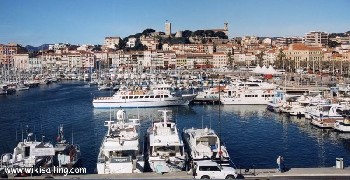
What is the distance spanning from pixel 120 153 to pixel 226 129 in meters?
4.95

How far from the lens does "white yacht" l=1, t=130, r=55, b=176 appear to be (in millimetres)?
6347

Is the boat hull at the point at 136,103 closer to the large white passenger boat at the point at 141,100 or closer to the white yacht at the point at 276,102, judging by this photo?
the large white passenger boat at the point at 141,100

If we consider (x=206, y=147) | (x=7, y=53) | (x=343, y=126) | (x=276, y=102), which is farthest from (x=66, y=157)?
(x=7, y=53)

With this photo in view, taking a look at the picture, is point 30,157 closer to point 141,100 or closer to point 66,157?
point 66,157

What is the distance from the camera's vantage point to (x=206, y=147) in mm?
6848

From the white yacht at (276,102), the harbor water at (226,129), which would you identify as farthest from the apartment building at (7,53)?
the white yacht at (276,102)

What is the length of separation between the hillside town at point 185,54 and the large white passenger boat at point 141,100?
47.8 feet

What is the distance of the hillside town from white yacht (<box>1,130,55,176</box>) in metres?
23.8

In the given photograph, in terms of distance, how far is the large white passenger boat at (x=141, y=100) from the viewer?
15.9 metres

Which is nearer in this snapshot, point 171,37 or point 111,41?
point 171,37

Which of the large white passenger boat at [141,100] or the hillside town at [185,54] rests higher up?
the hillside town at [185,54]

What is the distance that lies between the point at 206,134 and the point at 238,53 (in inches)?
1267

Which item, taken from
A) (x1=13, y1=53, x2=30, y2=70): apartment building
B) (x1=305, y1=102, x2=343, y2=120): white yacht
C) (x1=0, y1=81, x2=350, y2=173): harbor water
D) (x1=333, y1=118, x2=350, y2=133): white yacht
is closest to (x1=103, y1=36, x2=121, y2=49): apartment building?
(x1=13, y1=53, x2=30, y2=70): apartment building

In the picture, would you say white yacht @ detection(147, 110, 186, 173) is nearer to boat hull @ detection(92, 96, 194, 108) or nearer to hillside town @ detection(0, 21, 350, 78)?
boat hull @ detection(92, 96, 194, 108)
